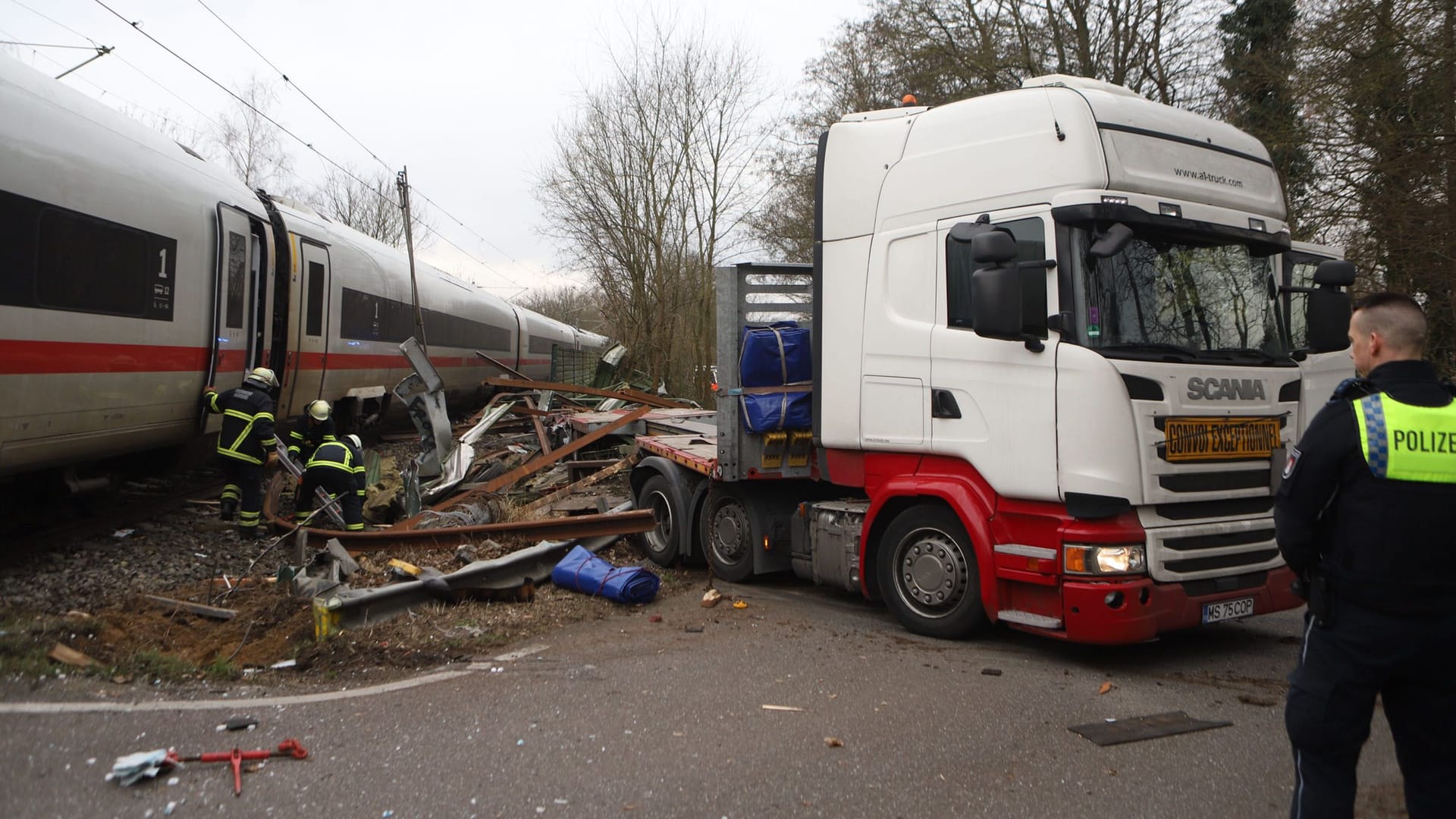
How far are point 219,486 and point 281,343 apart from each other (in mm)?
1797

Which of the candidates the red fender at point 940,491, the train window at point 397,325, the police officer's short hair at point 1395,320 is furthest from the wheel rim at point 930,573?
the train window at point 397,325

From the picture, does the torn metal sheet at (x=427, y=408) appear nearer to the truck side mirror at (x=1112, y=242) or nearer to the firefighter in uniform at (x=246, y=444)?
the firefighter in uniform at (x=246, y=444)

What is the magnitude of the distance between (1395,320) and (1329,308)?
3.19 m

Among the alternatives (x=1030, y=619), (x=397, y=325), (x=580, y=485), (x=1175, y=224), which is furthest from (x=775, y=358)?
(x=397, y=325)

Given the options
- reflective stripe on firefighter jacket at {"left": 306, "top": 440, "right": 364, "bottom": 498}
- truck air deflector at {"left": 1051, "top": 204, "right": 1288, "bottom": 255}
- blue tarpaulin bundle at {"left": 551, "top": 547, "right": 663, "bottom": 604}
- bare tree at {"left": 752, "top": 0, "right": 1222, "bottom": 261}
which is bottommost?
blue tarpaulin bundle at {"left": 551, "top": 547, "right": 663, "bottom": 604}

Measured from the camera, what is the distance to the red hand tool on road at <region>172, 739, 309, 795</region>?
3.66m

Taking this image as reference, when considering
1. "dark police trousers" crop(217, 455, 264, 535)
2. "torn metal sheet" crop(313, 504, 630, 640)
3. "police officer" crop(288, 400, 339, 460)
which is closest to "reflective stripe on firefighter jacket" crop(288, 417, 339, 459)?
"police officer" crop(288, 400, 339, 460)

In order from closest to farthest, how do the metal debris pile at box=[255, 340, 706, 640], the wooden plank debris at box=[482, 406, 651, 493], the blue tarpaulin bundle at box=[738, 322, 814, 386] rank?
the metal debris pile at box=[255, 340, 706, 640] < the blue tarpaulin bundle at box=[738, 322, 814, 386] < the wooden plank debris at box=[482, 406, 651, 493]

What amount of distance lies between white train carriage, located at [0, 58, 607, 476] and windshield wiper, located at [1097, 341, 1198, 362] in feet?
23.0

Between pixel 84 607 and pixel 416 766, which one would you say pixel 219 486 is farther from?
pixel 416 766

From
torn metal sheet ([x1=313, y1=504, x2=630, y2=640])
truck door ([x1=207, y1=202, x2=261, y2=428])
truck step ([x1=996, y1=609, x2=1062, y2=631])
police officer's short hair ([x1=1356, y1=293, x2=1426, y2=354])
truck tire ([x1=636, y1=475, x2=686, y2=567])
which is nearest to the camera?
police officer's short hair ([x1=1356, y1=293, x2=1426, y2=354])

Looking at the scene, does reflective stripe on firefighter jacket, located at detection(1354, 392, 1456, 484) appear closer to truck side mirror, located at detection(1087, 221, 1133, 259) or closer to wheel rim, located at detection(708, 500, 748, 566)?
truck side mirror, located at detection(1087, 221, 1133, 259)

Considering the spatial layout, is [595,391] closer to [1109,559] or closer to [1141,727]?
[1109,559]

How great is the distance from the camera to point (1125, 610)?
4.85 m
